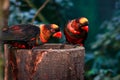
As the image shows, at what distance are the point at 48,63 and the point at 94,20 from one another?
4.39 m

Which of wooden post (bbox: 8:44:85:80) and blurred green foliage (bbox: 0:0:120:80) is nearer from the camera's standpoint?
wooden post (bbox: 8:44:85:80)

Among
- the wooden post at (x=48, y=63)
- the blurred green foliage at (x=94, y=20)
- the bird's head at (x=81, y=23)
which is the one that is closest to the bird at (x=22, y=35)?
the wooden post at (x=48, y=63)

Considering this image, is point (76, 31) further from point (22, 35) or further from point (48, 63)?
point (48, 63)

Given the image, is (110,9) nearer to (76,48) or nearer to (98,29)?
(98,29)

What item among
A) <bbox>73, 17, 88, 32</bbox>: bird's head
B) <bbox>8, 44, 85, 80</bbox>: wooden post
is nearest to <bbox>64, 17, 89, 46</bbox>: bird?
<bbox>73, 17, 88, 32</bbox>: bird's head

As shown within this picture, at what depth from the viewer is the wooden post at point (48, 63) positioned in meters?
2.73

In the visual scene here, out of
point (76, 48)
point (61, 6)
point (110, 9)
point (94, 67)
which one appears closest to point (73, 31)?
point (76, 48)

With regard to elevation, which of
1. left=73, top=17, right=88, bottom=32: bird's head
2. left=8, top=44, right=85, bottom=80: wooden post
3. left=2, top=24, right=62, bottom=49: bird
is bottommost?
left=8, top=44, right=85, bottom=80: wooden post

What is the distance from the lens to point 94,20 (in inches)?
277

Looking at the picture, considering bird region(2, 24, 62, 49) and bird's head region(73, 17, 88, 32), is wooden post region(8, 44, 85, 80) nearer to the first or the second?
bird region(2, 24, 62, 49)

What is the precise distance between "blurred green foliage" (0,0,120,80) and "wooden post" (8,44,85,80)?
253 centimetres

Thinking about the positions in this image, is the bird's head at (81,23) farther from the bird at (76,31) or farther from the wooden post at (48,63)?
the wooden post at (48,63)

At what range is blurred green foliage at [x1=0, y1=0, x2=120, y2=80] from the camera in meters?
5.81

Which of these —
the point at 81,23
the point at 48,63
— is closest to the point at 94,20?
the point at 81,23
